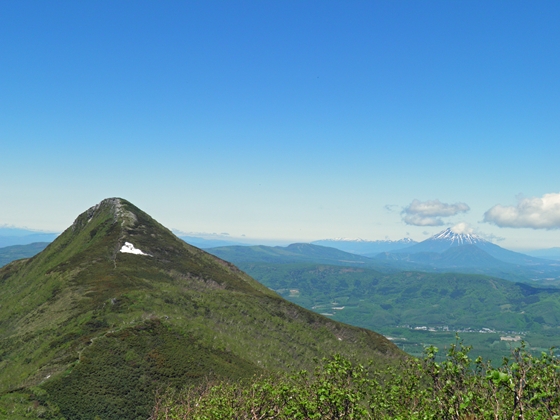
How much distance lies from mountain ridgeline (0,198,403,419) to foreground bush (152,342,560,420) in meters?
9.84

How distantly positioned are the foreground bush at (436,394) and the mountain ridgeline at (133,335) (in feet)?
32.3

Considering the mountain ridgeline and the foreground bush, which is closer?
the foreground bush

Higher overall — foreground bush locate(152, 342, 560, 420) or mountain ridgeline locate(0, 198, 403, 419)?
foreground bush locate(152, 342, 560, 420)

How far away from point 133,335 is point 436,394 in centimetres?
9429

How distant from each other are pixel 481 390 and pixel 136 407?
7610 centimetres

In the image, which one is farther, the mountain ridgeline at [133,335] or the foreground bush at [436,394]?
the mountain ridgeline at [133,335]

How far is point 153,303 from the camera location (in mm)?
129250

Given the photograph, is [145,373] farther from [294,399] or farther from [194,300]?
[294,399]

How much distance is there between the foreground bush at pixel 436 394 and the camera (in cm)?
1892

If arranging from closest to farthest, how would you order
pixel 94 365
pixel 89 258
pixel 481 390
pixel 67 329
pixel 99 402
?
pixel 481 390
pixel 99 402
pixel 94 365
pixel 67 329
pixel 89 258

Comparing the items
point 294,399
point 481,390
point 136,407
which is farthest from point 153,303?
point 481,390

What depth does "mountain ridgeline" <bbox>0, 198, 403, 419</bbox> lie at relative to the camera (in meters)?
83.0

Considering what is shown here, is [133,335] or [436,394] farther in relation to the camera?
[133,335]

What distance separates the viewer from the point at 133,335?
10325 cm
